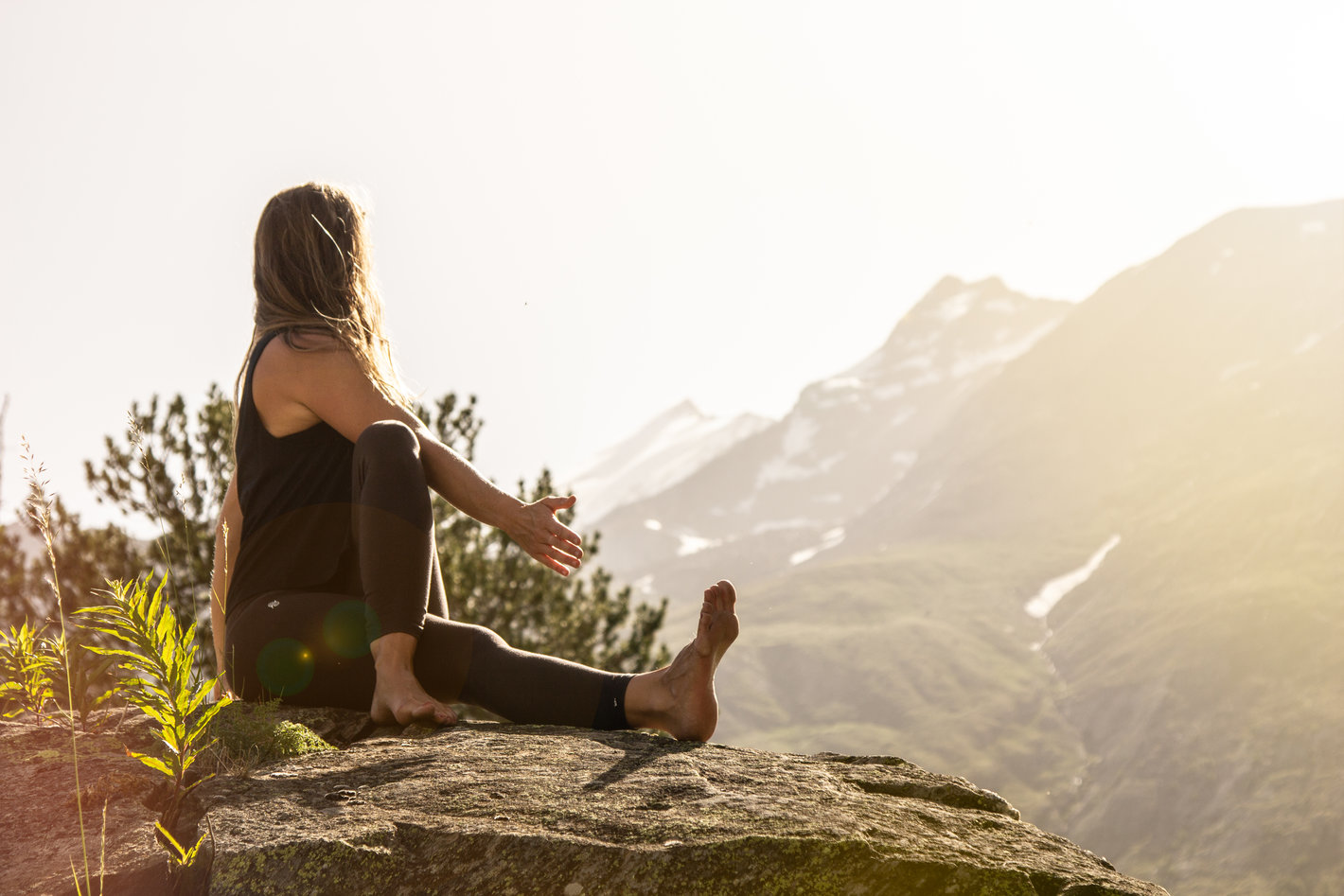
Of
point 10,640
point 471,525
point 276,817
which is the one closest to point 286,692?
point 10,640

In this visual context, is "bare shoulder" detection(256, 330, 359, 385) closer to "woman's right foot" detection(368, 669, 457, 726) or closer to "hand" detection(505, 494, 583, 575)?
"hand" detection(505, 494, 583, 575)

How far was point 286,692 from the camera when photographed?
163 inches

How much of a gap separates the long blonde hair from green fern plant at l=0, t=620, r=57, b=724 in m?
1.22

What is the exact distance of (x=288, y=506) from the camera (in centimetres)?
420

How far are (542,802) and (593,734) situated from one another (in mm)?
880

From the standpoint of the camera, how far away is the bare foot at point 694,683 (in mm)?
3811

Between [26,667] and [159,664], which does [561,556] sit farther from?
[26,667]

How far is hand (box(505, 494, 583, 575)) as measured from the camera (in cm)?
414

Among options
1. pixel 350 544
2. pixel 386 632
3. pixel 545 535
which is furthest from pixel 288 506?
pixel 545 535

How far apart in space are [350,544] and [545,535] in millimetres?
814

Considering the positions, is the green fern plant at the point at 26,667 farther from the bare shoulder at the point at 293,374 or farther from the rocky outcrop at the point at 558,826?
the bare shoulder at the point at 293,374

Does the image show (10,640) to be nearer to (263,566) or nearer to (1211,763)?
(263,566)

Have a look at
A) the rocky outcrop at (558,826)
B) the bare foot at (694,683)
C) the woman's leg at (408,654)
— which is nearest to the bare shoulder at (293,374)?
the woman's leg at (408,654)

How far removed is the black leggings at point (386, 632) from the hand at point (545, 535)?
37cm
